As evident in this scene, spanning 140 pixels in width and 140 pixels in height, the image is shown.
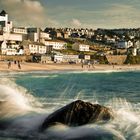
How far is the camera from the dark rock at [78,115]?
706 inches

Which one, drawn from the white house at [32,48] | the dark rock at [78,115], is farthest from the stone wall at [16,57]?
the dark rock at [78,115]

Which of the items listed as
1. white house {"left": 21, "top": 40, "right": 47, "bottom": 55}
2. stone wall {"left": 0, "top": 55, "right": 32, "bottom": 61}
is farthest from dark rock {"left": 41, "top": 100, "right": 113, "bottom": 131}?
white house {"left": 21, "top": 40, "right": 47, "bottom": 55}

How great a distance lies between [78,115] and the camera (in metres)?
18.0

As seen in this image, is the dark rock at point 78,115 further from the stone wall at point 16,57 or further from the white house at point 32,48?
the white house at point 32,48

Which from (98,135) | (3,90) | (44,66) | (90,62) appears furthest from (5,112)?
(90,62)

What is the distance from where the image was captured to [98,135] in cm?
1703

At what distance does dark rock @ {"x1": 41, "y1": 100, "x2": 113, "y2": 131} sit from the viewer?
706 inches

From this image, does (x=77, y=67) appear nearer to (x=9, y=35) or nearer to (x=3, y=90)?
(x=9, y=35)

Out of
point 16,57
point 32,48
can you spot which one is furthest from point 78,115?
point 32,48

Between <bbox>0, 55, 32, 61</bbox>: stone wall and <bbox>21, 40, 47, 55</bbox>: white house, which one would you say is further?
<bbox>21, 40, 47, 55</bbox>: white house

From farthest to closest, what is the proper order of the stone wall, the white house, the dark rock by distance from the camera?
the white house
the stone wall
the dark rock

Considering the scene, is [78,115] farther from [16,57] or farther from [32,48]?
[32,48]

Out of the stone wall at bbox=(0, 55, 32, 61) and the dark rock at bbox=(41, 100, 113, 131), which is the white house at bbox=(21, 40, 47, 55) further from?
the dark rock at bbox=(41, 100, 113, 131)

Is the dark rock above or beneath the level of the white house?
beneath
